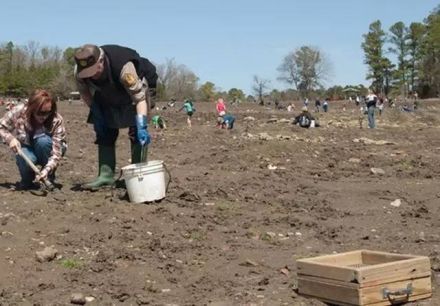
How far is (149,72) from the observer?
8.05 m

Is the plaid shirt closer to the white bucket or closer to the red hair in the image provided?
the red hair

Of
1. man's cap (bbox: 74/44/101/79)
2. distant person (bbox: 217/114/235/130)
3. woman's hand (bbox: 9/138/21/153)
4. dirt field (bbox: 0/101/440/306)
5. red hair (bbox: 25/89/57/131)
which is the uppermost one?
man's cap (bbox: 74/44/101/79)

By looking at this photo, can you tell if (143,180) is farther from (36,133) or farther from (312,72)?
(312,72)

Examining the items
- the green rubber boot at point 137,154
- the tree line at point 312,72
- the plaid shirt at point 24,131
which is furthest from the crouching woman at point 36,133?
the tree line at point 312,72

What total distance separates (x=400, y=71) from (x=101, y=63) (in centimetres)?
9711

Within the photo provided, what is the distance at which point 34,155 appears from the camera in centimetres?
804

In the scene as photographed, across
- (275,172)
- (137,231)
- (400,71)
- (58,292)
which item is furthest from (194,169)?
(400,71)

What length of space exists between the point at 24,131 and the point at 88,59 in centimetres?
111

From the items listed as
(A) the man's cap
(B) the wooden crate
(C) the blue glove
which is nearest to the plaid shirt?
(A) the man's cap

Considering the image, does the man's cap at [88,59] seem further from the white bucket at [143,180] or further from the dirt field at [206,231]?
the dirt field at [206,231]

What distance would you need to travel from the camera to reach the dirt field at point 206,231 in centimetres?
530

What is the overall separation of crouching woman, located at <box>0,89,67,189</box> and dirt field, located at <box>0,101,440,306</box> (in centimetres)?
31

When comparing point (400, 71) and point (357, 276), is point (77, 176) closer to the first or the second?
point (357, 276)

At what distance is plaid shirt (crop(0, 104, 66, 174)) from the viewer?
7.86 meters
